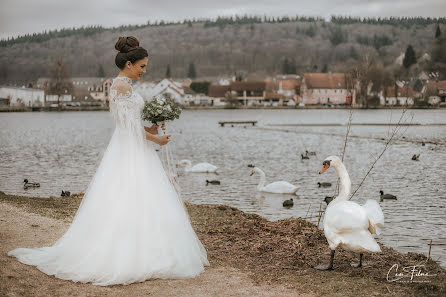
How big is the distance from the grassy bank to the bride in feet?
3.71

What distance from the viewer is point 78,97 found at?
596ft

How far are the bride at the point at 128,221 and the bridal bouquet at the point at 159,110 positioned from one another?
0.15m

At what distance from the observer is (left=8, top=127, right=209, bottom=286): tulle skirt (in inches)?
269

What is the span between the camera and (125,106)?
23.9 ft

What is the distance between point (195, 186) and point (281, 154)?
1384 cm

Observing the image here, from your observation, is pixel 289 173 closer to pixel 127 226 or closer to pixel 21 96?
pixel 127 226

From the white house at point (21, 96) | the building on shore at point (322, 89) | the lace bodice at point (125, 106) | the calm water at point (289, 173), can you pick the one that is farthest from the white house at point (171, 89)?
the lace bodice at point (125, 106)

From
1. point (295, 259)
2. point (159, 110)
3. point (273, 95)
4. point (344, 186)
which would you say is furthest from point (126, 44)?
point (273, 95)

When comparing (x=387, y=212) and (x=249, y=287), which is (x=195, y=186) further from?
(x=249, y=287)

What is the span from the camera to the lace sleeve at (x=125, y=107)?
7285mm

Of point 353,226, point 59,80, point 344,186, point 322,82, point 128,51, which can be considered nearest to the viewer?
point 353,226

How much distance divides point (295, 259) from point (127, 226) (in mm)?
2839

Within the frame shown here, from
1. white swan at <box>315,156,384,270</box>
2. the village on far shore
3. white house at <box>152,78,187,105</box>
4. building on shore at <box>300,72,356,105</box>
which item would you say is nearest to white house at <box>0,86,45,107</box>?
the village on far shore

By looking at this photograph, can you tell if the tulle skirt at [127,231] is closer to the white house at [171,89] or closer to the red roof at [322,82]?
the white house at [171,89]
